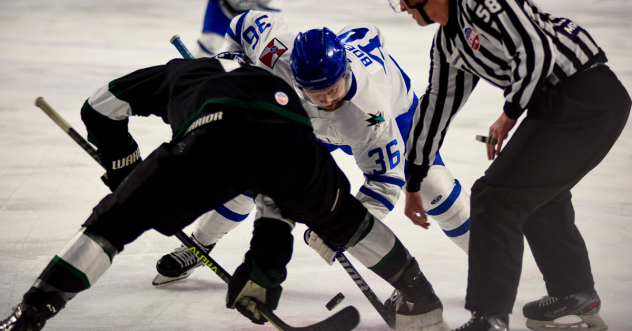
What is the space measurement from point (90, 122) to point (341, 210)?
0.83 metres

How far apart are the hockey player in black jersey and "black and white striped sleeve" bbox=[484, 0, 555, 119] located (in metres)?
0.53

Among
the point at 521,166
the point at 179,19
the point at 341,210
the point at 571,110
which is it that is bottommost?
the point at 179,19

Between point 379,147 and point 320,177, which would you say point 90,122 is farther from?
point 379,147

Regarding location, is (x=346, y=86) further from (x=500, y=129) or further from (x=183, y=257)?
(x=183, y=257)

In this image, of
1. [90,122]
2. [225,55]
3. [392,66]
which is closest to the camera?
[90,122]

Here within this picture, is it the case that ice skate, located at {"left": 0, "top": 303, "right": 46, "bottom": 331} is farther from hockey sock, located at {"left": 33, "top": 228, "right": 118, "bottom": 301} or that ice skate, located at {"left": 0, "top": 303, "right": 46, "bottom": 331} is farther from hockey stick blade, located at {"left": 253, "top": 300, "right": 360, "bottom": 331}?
hockey stick blade, located at {"left": 253, "top": 300, "right": 360, "bottom": 331}

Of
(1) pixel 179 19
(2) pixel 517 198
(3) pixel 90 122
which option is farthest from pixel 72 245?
(1) pixel 179 19

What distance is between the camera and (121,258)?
238cm

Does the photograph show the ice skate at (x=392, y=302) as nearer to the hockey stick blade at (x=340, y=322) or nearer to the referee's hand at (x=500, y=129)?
the hockey stick blade at (x=340, y=322)

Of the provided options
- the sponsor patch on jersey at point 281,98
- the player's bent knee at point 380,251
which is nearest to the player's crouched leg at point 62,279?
the sponsor patch on jersey at point 281,98

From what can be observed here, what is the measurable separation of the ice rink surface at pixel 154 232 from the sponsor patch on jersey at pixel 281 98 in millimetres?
853

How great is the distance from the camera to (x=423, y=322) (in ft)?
6.31

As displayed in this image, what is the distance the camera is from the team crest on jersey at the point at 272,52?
216cm

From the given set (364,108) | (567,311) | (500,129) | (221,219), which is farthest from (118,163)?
(567,311)
